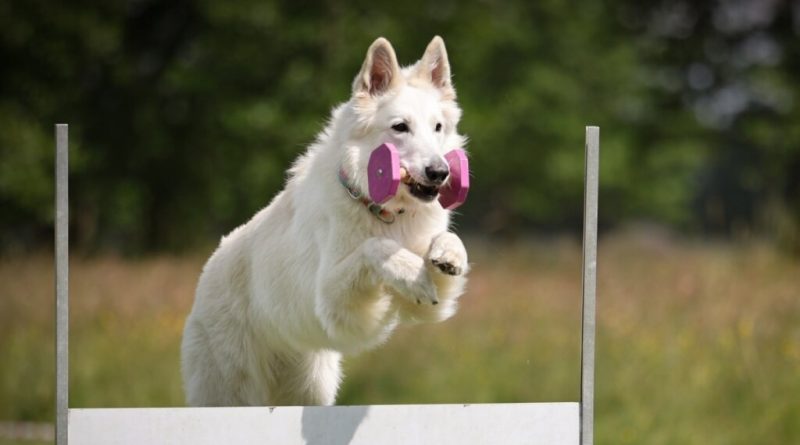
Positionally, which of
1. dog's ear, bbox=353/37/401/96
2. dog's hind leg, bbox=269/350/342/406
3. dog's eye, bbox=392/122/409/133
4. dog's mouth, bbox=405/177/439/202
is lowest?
dog's hind leg, bbox=269/350/342/406

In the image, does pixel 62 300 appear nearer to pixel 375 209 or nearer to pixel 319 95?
A: pixel 375 209

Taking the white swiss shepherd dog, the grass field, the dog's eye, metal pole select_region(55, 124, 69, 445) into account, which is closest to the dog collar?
the white swiss shepherd dog

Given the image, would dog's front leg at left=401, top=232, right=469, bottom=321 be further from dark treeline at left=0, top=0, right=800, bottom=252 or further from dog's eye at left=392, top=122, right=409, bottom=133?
dark treeline at left=0, top=0, right=800, bottom=252

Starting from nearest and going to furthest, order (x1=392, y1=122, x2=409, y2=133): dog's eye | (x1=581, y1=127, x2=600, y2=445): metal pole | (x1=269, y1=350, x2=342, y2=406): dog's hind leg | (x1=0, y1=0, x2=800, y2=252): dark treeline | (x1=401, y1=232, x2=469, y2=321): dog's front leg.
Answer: (x1=401, y1=232, x2=469, y2=321): dog's front leg, (x1=581, y1=127, x2=600, y2=445): metal pole, (x1=392, y1=122, x2=409, y2=133): dog's eye, (x1=269, y1=350, x2=342, y2=406): dog's hind leg, (x1=0, y1=0, x2=800, y2=252): dark treeline

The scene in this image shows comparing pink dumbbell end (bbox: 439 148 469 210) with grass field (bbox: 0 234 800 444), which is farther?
grass field (bbox: 0 234 800 444)

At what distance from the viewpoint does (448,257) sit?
3412 millimetres

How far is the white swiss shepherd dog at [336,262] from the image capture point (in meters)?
3.62

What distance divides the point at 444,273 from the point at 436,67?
98cm

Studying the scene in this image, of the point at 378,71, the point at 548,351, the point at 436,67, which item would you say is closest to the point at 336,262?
the point at 378,71

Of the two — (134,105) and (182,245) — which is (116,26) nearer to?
(134,105)

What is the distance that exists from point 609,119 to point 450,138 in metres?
16.0

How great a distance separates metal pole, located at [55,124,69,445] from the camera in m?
3.33

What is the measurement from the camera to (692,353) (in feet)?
26.2

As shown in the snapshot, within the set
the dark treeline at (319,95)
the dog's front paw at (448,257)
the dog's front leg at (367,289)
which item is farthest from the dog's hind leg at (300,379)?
the dark treeline at (319,95)
